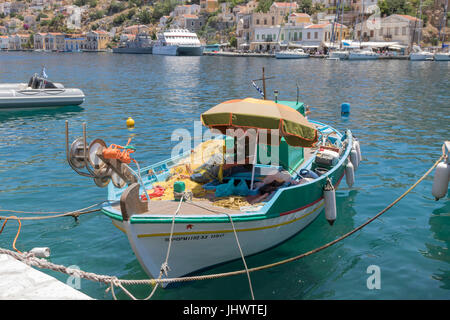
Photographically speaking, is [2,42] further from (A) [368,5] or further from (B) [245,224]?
(B) [245,224]

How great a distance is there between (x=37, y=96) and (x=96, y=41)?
534ft

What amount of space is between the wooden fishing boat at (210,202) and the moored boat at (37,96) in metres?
20.9

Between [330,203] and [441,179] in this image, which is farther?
[441,179]

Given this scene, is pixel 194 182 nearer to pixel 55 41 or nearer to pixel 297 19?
pixel 297 19

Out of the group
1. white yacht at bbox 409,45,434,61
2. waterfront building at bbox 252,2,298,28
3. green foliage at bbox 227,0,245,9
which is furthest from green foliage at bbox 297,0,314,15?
white yacht at bbox 409,45,434,61

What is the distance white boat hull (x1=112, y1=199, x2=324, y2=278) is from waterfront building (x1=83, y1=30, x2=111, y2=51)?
18596cm

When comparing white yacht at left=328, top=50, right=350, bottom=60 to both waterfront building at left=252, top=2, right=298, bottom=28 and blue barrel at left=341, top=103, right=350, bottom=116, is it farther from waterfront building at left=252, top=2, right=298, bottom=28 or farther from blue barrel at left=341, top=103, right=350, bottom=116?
blue barrel at left=341, top=103, right=350, bottom=116

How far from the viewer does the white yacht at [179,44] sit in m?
125

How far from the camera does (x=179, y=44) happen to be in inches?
5022

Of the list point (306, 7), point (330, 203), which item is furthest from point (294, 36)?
point (330, 203)

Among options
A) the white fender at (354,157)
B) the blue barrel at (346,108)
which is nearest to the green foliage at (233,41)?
the blue barrel at (346,108)

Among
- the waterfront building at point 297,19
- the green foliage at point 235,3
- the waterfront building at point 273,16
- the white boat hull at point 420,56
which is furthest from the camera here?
the green foliage at point 235,3

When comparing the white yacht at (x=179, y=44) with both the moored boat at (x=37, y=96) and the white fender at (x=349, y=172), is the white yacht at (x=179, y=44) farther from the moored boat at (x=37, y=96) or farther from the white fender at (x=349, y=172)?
the white fender at (x=349, y=172)
